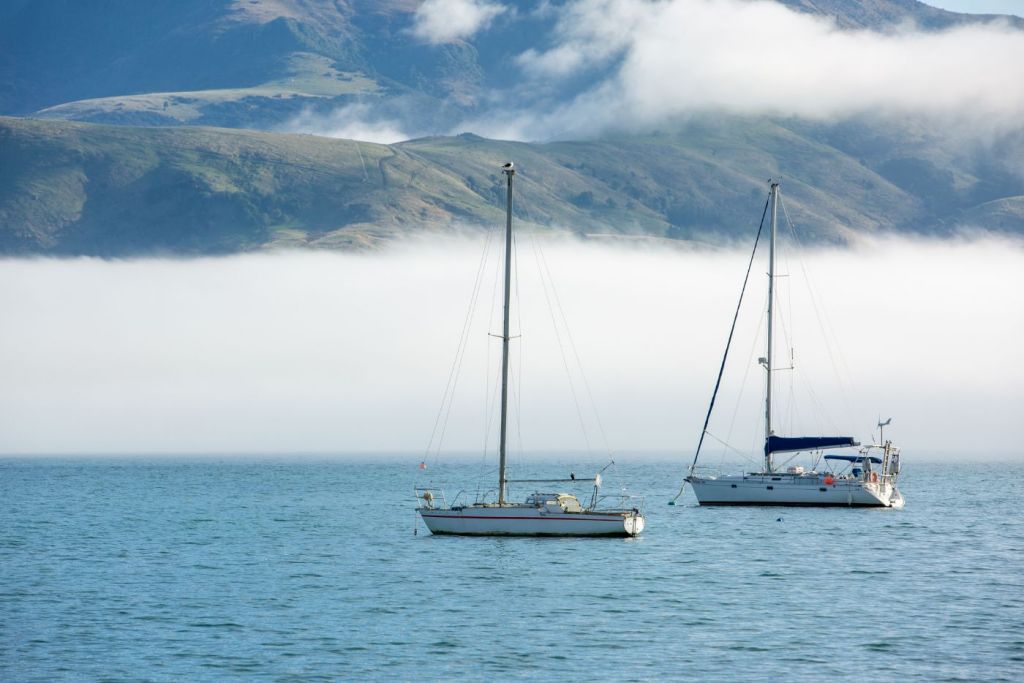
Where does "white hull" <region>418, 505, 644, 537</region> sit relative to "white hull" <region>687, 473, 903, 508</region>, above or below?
below

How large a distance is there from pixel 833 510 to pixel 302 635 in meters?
72.1

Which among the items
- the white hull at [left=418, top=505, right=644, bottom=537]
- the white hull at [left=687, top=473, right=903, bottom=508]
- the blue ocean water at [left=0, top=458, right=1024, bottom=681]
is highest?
the white hull at [left=687, top=473, right=903, bottom=508]

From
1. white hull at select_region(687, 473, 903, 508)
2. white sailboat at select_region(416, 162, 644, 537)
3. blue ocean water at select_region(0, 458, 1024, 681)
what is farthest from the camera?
white hull at select_region(687, 473, 903, 508)

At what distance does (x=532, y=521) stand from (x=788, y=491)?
35.6 metres

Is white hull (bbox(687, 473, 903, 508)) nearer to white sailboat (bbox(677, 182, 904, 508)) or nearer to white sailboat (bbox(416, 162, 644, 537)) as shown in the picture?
white sailboat (bbox(677, 182, 904, 508))

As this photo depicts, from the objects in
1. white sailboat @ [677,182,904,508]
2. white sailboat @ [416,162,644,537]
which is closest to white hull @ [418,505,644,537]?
white sailboat @ [416,162,644,537]

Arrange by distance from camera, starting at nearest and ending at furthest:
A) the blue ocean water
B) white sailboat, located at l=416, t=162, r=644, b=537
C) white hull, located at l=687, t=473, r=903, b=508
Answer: the blue ocean water → white sailboat, located at l=416, t=162, r=644, b=537 → white hull, located at l=687, t=473, r=903, b=508

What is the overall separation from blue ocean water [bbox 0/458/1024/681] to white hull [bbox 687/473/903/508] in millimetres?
2126

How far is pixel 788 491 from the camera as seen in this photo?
389 ft

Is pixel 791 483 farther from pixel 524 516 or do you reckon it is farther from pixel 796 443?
pixel 524 516

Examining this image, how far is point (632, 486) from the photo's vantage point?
631 feet

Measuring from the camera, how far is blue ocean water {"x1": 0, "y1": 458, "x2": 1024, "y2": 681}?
53688 millimetres

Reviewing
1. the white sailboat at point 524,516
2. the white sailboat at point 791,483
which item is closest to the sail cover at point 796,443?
the white sailboat at point 791,483

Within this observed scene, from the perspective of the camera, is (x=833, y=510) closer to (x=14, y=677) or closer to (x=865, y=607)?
(x=865, y=607)
